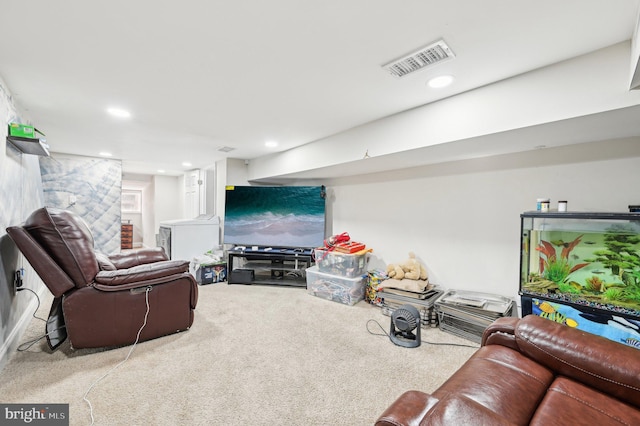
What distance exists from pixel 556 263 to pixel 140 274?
318 cm

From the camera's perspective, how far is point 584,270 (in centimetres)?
184

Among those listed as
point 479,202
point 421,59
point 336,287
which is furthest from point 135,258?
point 479,202

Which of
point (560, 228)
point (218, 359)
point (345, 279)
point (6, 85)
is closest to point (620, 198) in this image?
point (560, 228)

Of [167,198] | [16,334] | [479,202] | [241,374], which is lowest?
[241,374]

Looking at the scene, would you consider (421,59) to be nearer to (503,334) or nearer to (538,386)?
(503,334)

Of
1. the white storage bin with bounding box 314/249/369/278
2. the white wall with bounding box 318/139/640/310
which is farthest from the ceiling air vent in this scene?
the white storage bin with bounding box 314/249/369/278

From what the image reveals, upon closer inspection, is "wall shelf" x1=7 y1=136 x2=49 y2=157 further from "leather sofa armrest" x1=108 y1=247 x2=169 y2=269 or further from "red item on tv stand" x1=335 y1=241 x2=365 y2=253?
"red item on tv stand" x1=335 y1=241 x2=365 y2=253

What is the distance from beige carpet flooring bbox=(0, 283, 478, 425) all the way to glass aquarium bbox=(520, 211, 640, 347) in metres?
0.72

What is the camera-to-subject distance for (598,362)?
1011mm

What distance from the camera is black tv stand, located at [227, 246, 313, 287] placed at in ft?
12.4

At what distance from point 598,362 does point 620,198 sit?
1.54m

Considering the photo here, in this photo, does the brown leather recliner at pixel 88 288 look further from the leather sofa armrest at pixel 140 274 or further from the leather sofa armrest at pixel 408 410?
the leather sofa armrest at pixel 408 410

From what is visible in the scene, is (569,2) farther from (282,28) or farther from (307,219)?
(307,219)

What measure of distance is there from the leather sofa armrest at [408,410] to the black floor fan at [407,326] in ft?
4.37
